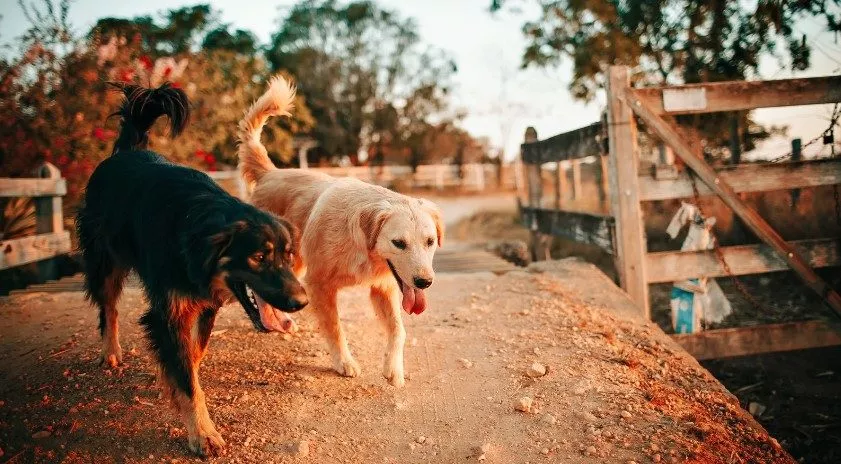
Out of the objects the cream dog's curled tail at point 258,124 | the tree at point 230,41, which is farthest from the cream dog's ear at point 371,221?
the tree at point 230,41

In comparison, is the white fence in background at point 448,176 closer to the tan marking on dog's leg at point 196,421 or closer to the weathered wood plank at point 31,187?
the weathered wood plank at point 31,187

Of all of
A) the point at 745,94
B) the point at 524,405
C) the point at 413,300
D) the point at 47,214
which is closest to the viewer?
the point at 524,405

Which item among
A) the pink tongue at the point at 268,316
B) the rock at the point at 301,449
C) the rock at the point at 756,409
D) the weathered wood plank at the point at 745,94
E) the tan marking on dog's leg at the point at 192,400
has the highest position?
the weathered wood plank at the point at 745,94

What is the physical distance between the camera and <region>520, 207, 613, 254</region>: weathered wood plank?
18.3ft

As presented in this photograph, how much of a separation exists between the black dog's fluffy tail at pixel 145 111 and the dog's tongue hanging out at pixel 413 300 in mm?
2097

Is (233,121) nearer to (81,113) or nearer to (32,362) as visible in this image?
(81,113)

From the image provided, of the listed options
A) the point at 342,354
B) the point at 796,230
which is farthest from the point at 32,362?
the point at 796,230

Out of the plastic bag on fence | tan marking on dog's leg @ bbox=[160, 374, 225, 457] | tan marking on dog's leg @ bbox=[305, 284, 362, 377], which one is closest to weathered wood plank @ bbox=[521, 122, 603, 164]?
the plastic bag on fence

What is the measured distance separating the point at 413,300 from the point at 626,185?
262 cm

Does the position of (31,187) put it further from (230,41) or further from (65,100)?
(230,41)

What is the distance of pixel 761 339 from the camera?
515 centimetres

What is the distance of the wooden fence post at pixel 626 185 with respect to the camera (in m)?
5.15

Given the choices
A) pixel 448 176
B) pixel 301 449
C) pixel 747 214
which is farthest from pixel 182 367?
pixel 448 176

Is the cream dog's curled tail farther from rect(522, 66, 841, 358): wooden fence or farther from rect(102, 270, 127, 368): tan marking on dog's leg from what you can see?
rect(522, 66, 841, 358): wooden fence
